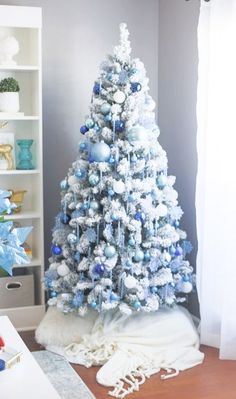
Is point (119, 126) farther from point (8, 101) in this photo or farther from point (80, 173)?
point (8, 101)

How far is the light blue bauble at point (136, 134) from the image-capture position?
3014 mm

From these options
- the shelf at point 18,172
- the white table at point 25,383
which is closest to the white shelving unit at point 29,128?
the shelf at point 18,172

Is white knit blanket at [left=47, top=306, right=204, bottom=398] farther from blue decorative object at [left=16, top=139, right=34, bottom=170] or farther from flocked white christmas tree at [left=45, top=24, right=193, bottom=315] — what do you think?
blue decorative object at [left=16, top=139, right=34, bottom=170]

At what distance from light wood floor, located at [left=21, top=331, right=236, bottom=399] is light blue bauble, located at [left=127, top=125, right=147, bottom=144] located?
1.22 metres

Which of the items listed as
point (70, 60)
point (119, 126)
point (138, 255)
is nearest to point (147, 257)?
point (138, 255)

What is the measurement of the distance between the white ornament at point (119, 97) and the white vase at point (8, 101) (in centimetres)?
74

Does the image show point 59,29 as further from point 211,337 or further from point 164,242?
point 211,337

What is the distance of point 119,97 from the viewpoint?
120 inches

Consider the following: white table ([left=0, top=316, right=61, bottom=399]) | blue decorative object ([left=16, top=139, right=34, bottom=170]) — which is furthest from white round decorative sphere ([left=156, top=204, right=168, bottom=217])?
white table ([left=0, top=316, right=61, bottom=399])

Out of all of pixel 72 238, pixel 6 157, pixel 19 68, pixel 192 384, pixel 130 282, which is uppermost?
pixel 19 68

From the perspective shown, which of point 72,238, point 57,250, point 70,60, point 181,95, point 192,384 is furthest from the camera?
point 70,60

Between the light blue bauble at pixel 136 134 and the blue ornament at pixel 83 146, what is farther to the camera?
the blue ornament at pixel 83 146

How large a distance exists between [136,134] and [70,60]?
106cm

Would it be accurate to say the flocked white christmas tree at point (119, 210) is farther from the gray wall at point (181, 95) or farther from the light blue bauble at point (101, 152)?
the gray wall at point (181, 95)
